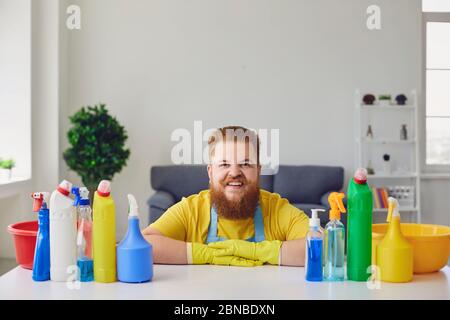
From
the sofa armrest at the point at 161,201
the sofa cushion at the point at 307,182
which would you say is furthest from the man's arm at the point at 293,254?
the sofa cushion at the point at 307,182

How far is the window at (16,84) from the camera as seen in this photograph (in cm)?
518

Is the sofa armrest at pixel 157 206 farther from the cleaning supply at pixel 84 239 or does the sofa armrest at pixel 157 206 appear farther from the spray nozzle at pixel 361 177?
the spray nozzle at pixel 361 177

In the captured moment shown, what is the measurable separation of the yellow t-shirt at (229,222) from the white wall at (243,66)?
373cm

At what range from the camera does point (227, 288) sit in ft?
5.24

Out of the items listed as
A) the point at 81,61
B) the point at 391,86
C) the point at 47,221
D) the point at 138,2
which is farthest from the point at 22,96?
the point at 47,221

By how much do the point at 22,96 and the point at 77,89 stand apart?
762 mm

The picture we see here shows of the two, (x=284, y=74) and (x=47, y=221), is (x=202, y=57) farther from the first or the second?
(x=47, y=221)

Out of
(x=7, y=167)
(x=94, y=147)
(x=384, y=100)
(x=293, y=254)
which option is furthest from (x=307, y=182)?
(x=293, y=254)

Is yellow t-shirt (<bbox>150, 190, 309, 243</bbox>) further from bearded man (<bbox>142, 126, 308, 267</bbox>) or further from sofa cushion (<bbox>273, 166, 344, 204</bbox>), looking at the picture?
sofa cushion (<bbox>273, 166, 344, 204</bbox>)

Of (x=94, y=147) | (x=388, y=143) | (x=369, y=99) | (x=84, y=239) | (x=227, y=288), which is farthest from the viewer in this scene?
(x=388, y=143)

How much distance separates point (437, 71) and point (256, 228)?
4431 millimetres

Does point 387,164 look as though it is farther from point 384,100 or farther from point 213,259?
point 213,259

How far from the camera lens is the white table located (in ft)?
5.02

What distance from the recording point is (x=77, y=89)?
5.91 m
